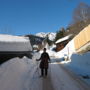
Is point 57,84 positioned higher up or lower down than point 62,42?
lower down

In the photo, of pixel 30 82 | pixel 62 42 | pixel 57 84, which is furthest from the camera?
pixel 62 42

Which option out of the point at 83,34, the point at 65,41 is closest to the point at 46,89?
the point at 83,34

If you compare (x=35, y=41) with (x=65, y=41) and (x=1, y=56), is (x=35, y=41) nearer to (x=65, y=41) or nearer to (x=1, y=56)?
(x=65, y=41)

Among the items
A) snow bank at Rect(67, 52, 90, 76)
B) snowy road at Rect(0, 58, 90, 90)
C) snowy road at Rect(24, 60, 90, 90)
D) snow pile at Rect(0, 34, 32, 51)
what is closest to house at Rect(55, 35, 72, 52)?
snow pile at Rect(0, 34, 32, 51)

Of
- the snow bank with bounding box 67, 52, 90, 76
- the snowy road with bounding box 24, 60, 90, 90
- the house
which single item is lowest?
the snowy road with bounding box 24, 60, 90, 90

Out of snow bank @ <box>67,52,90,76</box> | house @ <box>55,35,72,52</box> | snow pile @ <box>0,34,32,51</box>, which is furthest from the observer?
house @ <box>55,35,72,52</box>

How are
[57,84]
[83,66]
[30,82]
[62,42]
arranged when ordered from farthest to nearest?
[62,42]
[83,66]
[30,82]
[57,84]

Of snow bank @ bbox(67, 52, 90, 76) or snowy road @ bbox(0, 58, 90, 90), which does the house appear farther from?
snowy road @ bbox(0, 58, 90, 90)

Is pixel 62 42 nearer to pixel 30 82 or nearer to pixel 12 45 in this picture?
pixel 12 45

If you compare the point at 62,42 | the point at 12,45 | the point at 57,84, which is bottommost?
the point at 57,84

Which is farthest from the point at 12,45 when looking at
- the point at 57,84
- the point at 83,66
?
the point at 57,84

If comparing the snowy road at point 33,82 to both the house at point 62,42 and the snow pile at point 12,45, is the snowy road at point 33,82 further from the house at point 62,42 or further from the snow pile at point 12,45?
the house at point 62,42

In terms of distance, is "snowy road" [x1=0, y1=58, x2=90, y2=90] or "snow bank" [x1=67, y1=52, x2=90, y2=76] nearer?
"snowy road" [x1=0, y1=58, x2=90, y2=90]

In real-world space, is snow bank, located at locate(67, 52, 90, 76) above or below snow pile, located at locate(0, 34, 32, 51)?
below
